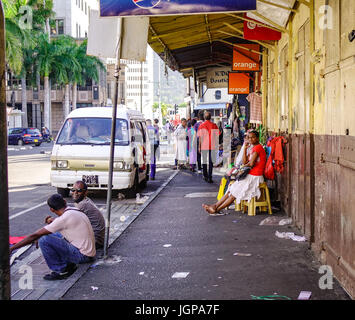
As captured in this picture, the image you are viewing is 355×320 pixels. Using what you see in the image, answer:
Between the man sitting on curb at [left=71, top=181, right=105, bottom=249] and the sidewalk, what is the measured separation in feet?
0.92

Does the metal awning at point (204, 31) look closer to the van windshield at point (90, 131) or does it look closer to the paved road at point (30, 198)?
the van windshield at point (90, 131)

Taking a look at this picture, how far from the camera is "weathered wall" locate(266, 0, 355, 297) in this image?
5570mm

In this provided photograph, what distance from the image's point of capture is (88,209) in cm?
788

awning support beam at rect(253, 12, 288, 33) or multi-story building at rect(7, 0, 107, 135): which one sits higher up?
multi-story building at rect(7, 0, 107, 135)

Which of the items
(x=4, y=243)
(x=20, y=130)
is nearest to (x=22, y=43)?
(x=20, y=130)

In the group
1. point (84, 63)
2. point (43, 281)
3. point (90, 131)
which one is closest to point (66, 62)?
point (84, 63)

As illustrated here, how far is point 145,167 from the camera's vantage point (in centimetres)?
1540

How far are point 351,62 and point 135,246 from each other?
14.1ft

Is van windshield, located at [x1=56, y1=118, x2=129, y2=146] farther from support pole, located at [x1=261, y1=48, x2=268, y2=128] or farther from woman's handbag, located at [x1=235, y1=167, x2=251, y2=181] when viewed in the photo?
support pole, located at [x1=261, y1=48, x2=268, y2=128]

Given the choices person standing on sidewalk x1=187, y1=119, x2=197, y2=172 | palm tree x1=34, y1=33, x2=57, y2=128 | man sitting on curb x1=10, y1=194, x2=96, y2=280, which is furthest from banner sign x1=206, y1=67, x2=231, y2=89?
palm tree x1=34, y1=33, x2=57, y2=128

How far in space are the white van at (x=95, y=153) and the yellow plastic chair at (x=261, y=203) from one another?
327 cm

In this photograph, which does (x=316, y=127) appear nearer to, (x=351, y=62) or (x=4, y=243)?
(x=351, y=62)

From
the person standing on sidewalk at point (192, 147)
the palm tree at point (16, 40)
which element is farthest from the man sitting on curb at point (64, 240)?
the palm tree at point (16, 40)
